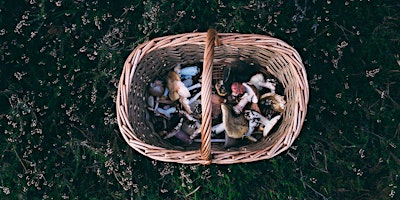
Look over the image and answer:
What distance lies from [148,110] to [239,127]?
60 centimetres

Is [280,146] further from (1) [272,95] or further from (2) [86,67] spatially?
(2) [86,67]

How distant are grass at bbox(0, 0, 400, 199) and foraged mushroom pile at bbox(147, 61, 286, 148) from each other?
0.27m

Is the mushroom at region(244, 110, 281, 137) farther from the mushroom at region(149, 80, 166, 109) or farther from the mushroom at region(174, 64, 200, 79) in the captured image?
the mushroom at region(149, 80, 166, 109)

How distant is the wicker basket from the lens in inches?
101

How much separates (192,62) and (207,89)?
77 centimetres

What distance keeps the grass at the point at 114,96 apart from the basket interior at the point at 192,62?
269 mm

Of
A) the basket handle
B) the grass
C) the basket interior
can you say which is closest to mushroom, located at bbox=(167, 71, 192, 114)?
the basket interior

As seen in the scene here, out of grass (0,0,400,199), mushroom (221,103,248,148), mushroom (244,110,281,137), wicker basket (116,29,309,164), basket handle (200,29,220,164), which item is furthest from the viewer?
grass (0,0,400,199)

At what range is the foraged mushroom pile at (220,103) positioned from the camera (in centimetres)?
298

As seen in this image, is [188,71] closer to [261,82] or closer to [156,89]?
[156,89]

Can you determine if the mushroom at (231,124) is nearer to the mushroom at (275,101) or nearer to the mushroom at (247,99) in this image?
the mushroom at (247,99)

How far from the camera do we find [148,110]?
3.10 metres

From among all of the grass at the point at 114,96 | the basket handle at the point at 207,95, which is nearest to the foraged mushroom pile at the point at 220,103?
the grass at the point at 114,96

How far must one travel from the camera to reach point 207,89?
2420mm
